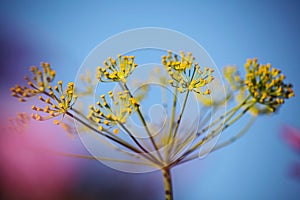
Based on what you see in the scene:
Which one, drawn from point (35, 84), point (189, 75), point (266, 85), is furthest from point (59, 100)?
point (266, 85)

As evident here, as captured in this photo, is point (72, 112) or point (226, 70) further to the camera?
point (226, 70)

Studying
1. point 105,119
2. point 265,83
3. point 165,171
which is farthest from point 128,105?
point 265,83

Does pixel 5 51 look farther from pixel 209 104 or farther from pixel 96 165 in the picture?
pixel 209 104

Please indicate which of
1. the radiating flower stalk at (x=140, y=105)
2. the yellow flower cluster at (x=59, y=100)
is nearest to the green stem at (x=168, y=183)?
the radiating flower stalk at (x=140, y=105)

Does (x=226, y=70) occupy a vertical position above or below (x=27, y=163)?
above

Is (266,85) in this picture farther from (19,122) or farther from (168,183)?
(19,122)

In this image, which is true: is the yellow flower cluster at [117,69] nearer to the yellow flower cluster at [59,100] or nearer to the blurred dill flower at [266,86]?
the yellow flower cluster at [59,100]
